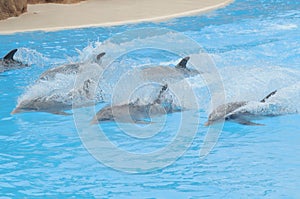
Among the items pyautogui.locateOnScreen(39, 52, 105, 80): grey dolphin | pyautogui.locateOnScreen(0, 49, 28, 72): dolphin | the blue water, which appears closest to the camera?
the blue water

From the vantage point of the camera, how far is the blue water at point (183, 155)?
404 centimetres

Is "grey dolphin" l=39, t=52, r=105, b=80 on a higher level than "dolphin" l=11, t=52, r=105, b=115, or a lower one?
higher

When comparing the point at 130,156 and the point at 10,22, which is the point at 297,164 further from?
the point at 10,22

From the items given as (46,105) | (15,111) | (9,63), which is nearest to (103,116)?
(46,105)

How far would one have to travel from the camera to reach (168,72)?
6.89m

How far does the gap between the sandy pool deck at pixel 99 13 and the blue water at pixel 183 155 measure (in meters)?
2.49

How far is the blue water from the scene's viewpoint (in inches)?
159

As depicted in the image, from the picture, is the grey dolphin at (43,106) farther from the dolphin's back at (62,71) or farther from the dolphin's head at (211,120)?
the dolphin's head at (211,120)

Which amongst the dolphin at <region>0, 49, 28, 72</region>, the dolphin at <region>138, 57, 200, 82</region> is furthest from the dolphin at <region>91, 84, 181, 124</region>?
the dolphin at <region>0, 49, 28, 72</region>

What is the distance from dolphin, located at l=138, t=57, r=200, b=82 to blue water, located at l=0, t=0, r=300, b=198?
20 cm

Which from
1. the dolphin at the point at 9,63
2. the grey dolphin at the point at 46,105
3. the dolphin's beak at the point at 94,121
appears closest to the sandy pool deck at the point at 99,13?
the dolphin at the point at 9,63

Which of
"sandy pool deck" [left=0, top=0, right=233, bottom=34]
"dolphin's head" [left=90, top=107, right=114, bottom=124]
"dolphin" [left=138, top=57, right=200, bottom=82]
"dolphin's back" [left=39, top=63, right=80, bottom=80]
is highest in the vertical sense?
"sandy pool deck" [left=0, top=0, right=233, bottom=34]

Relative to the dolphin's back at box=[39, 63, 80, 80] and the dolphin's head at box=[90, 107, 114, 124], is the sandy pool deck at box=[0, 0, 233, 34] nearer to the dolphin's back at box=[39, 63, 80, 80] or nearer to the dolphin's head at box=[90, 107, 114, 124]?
the dolphin's back at box=[39, 63, 80, 80]

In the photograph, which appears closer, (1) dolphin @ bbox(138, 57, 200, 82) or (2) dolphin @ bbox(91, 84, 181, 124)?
(2) dolphin @ bbox(91, 84, 181, 124)
